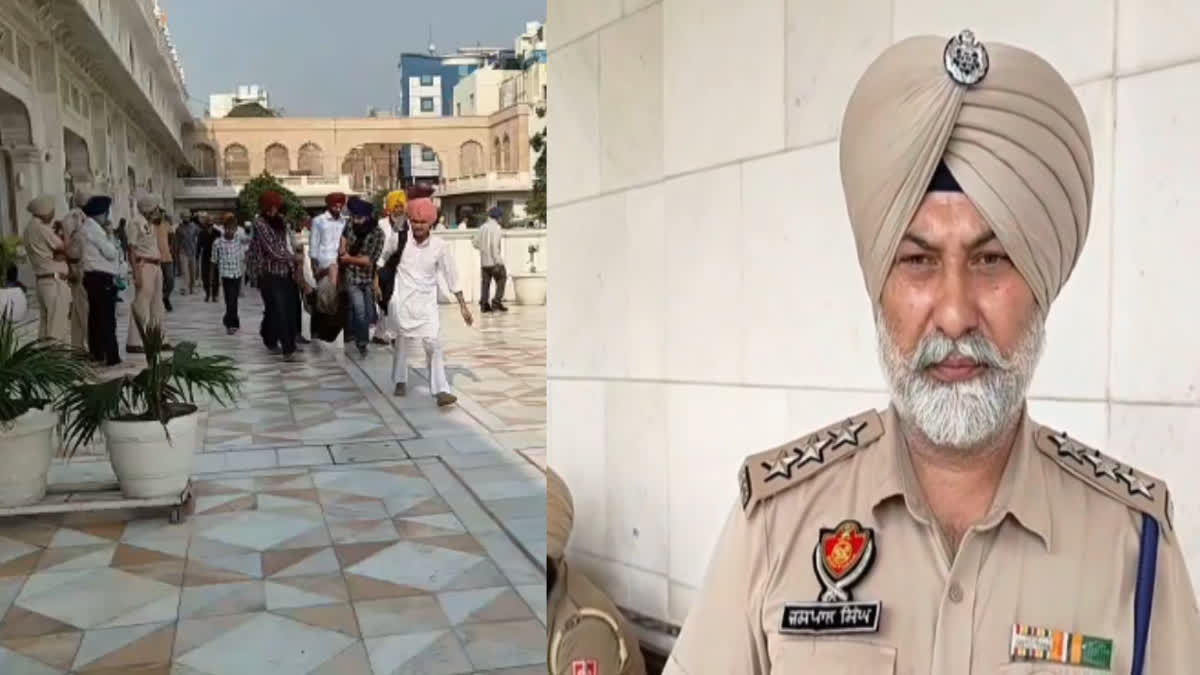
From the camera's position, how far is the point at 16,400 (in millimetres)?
3068

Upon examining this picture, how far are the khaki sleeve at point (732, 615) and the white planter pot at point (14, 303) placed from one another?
2.67 meters

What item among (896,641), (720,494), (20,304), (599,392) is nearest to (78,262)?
(20,304)

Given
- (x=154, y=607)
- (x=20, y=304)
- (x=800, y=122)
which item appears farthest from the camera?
(x=20, y=304)

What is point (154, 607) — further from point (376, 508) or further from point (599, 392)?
point (599, 392)

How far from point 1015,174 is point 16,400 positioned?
3.06 metres

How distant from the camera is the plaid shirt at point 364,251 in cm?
377

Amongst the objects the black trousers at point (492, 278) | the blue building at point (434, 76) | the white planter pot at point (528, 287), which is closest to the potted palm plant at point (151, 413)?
the blue building at point (434, 76)

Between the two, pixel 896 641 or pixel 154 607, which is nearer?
pixel 896 641

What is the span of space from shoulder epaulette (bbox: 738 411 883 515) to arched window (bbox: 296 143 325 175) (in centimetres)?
147

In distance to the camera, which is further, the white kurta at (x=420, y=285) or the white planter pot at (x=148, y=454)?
the white kurta at (x=420, y=285)

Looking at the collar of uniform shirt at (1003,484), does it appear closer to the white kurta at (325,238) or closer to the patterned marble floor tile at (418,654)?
the patterned marble floor tile at (418,654)

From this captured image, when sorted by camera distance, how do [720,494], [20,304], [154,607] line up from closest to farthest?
[720,494] < [154,607] < [20,304]

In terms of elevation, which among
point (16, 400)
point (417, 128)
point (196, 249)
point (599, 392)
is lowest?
point (16, 400)

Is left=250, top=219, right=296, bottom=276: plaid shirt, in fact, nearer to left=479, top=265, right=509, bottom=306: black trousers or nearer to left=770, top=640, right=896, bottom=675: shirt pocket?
left=479, top=265, right=509, bottom=306: black trousers
